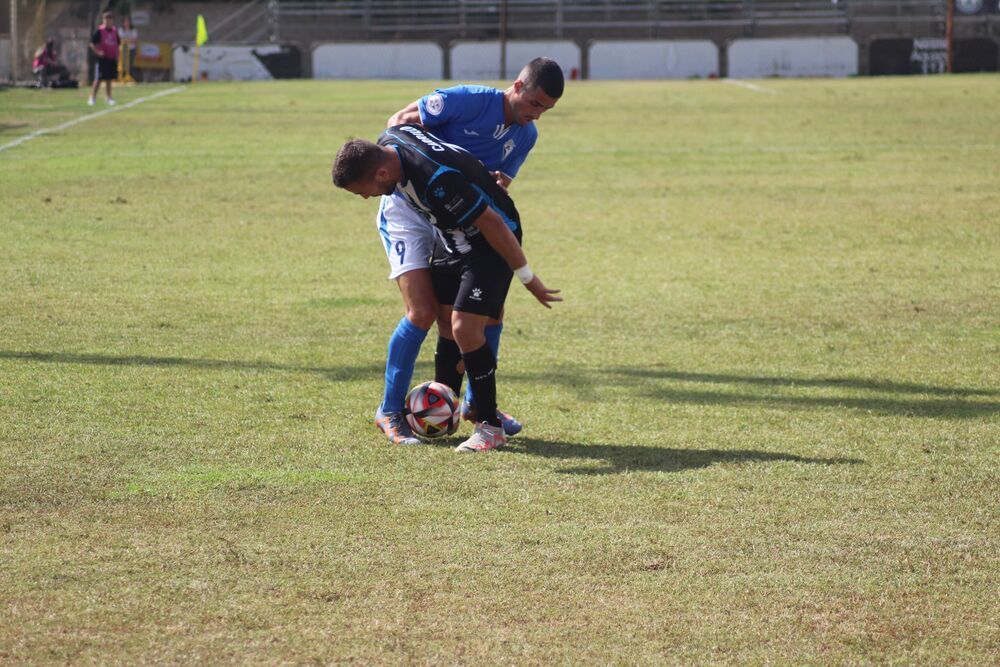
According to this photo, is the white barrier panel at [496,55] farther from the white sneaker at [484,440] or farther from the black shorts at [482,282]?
the white sneaker at [484,440]

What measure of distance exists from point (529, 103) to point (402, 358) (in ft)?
4.52

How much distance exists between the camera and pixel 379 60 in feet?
168

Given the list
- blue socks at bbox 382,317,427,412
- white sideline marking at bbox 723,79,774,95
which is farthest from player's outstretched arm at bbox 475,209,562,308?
white sideline marking at bbox 723,79,774,95

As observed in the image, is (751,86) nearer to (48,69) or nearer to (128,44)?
(48,69)

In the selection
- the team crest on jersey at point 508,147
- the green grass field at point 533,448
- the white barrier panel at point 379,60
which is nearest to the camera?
the green grass field at point 533,448

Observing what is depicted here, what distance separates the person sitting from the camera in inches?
1433

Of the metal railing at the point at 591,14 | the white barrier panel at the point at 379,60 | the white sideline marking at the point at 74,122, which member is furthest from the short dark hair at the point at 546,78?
the metal railing at the point at 591,14

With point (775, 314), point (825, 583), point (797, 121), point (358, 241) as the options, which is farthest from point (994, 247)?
point (797, 121)

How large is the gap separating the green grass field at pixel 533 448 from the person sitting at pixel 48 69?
73.4 ft

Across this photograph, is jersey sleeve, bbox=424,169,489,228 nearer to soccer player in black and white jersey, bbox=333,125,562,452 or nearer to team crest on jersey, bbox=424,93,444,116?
soccer player in black and white jersey, bbox=333,125,562,452

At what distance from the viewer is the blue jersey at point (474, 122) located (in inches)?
271

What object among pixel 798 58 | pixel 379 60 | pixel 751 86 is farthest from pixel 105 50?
pixel 798 58

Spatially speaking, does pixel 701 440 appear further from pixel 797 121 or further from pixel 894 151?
pixel 797 121

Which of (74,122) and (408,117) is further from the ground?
(408,117)
